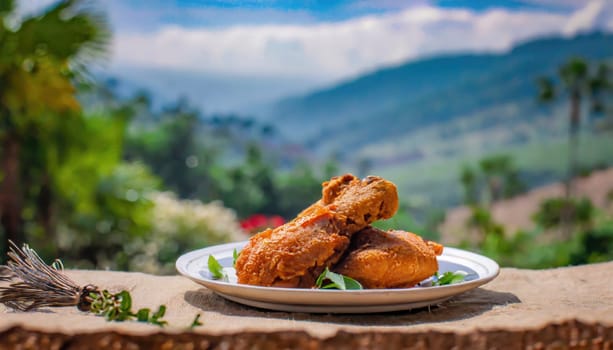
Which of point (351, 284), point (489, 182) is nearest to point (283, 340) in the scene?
point (351, 284)

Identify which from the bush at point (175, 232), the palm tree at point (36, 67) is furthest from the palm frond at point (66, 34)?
the bush at point (175, 232)

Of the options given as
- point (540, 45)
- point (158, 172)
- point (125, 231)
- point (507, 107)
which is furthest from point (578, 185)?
point (125, 231)

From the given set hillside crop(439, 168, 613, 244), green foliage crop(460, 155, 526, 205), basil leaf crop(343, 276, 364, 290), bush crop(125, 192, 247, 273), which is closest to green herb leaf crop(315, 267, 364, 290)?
basil leaf crop(343, 276, 364, 290)

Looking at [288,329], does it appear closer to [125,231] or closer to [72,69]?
[72,69]

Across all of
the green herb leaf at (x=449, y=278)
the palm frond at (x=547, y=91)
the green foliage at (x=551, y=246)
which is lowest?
the green herb leaf at (x=449, y=278)

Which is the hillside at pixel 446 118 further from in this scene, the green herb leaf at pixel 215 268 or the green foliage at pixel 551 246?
the green herb leaf at pixel 215 268

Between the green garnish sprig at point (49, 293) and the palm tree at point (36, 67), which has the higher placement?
the palm tree at point (36, 67)
